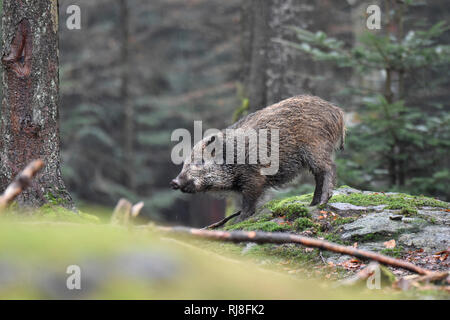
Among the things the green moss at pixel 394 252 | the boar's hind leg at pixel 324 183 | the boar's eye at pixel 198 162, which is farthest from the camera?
the boar's eye at pixel 198 162

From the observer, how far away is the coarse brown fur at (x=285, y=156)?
24.0ft

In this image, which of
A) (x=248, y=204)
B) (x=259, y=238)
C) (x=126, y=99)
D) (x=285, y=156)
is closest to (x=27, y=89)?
(x=259, y=238)

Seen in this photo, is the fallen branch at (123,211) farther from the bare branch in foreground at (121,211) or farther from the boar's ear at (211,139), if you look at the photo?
the boar's ear at (211,139)

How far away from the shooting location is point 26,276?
2.74m

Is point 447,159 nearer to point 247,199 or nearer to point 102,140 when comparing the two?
point 247,199

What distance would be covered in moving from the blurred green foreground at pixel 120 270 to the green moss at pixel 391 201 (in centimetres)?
323

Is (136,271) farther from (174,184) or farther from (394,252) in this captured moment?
(174,184)

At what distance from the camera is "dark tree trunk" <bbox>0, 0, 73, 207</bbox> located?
5379mm

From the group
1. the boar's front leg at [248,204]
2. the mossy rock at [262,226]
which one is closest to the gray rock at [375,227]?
the mossy rock at [262,226]

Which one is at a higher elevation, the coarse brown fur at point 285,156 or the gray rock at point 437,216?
the coarse brown fur at point 285,156

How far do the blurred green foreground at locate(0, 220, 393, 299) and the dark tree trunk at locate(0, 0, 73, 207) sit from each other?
7.30 feet

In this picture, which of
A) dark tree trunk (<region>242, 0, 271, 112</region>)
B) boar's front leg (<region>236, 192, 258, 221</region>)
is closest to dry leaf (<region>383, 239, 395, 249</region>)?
boar's front leg (<region>236, 192, 258, 221</region>)

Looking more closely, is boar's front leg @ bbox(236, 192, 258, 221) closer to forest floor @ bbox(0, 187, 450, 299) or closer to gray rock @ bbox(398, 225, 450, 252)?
gray rock @ bbox(398, 225, 450, 252)

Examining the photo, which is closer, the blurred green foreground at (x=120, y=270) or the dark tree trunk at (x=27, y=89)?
the blurred green foreground at (x=120, y=270)
